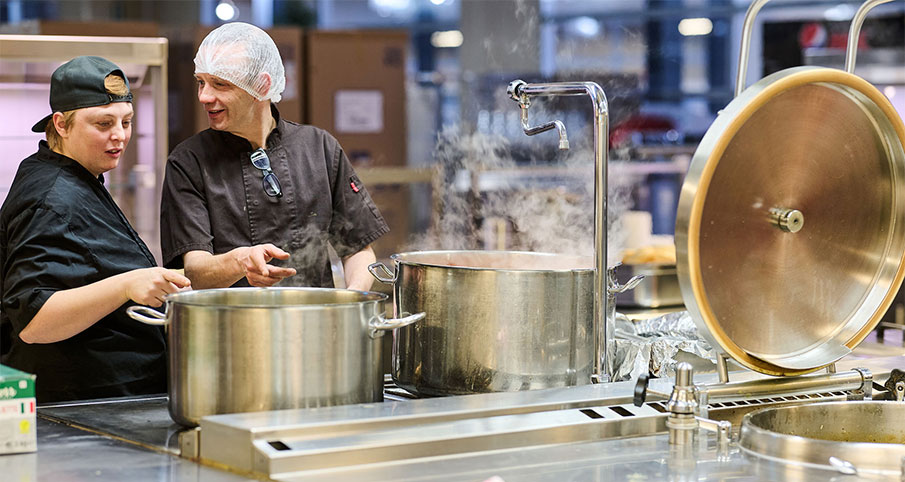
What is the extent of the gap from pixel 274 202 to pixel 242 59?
0.31m

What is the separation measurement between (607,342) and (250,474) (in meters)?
0.71

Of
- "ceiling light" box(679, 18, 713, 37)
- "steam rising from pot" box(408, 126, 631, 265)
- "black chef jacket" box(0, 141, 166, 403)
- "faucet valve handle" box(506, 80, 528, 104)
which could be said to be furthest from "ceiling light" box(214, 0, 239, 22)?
"faucet valve handle" box(506, 80, 528, 104)

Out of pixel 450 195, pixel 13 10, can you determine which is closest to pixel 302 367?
pixel 450 195

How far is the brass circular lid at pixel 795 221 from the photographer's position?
5.14ft

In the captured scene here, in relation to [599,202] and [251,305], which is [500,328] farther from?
[251,305]

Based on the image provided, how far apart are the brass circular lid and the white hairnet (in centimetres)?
113

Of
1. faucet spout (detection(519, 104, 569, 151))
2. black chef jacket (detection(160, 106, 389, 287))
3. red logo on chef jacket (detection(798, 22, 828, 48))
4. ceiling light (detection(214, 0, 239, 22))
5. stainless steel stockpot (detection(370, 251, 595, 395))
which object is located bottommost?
stainless steel stockpot (detection(370, 251, 595, 395))

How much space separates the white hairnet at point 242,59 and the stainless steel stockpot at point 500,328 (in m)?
0.77

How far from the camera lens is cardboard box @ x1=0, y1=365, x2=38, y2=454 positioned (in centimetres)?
148

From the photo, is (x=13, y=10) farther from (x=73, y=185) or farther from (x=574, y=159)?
(x=73, y=185)

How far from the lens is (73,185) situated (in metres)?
2.10

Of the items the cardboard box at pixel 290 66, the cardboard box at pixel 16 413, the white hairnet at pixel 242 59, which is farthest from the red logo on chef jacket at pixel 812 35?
the cardboard box at pixel 16 413

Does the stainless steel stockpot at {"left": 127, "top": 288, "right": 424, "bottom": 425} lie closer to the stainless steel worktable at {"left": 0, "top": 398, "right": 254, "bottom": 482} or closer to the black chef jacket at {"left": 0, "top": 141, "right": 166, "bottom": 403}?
the stainless steel worktable at {"left": 0, "top": 398, "right": 254, "bottom": 482}

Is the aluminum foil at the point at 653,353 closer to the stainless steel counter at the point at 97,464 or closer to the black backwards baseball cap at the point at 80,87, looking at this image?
the stainless steel counter at the point at 97,464
